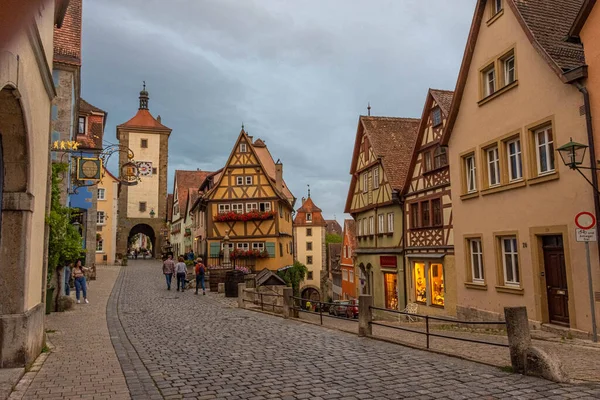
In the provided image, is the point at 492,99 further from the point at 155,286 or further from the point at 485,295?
the point at 155,286

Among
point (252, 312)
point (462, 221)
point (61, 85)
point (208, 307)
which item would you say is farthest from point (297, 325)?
point (61, 85)

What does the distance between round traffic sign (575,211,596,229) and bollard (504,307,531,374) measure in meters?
3.72

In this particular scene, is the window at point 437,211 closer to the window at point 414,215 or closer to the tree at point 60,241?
the window at point 414,215

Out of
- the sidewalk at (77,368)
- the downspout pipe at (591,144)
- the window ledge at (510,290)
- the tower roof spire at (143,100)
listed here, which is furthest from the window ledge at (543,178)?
the tower roof spire at (143,100)

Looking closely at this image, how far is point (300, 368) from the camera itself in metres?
7.37

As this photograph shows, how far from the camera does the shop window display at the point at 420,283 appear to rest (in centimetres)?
2020

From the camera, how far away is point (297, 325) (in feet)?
41.9

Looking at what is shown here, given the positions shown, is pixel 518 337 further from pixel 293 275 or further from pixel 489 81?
pixel 293 275

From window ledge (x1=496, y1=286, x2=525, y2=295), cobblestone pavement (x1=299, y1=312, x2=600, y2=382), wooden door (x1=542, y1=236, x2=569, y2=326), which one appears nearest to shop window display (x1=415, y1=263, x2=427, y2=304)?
window ledge (x1=496, y1=286, x2=525, y2=295)

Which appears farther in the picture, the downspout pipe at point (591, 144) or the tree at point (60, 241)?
the tree at point (60, 241)

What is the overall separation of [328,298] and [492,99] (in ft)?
147

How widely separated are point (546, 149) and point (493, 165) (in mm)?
2471

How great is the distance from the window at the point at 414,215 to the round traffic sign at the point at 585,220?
10897 millimetres

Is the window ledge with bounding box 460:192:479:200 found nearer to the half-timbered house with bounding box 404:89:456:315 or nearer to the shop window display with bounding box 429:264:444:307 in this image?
the half-timbered house with bounding box 404:89:456:315
